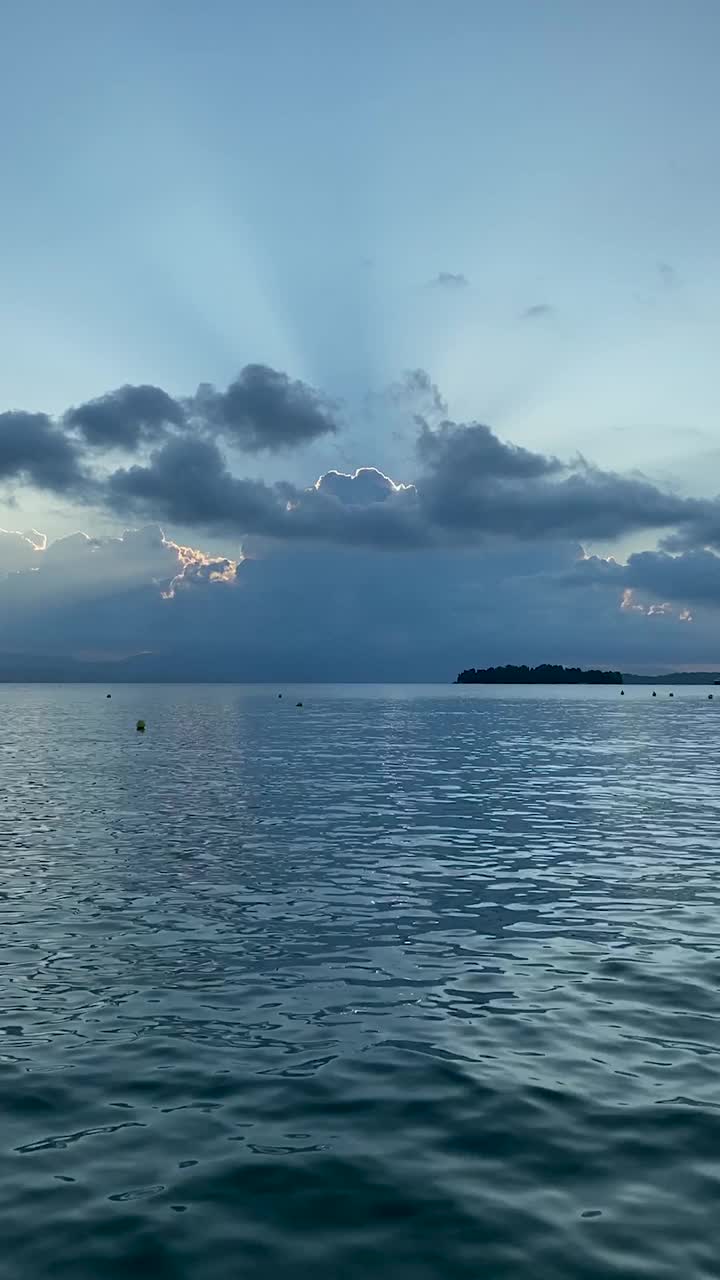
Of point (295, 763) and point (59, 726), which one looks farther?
point (59, 726)

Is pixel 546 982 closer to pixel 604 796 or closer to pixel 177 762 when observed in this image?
pixel 604 796

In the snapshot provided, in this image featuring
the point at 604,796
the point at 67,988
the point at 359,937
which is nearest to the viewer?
the point at 67,988

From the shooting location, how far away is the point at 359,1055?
15.7 metres

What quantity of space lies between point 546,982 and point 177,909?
1082 centimetres

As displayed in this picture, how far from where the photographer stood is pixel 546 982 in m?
19.5

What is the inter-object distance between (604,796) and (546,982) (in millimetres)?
34348

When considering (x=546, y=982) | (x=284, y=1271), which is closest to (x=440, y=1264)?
(x=284, y=1271)

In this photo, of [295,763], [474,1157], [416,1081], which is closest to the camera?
[474,1157]

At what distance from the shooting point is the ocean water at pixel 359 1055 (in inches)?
413

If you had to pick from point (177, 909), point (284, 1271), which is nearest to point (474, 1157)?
point (284, 1271)

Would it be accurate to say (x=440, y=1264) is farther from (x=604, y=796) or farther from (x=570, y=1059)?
(x=604, y=796)

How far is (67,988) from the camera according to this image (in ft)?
62.6

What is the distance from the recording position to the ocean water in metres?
10.5

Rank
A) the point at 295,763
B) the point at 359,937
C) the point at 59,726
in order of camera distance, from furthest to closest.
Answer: the point at 59,726 < the point at 295,763 < the point at 359,937
